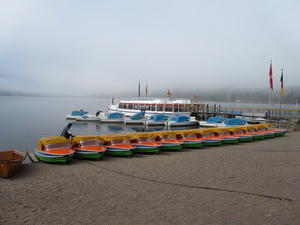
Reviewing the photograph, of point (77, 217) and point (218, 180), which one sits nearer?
point (77, 217)

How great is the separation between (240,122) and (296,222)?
34595mm

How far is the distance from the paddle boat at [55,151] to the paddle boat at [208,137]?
10899 mm

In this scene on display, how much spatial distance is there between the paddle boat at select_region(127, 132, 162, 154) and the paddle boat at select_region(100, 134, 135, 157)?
639 mm

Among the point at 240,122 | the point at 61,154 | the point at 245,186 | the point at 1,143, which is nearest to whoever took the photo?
the point at 245,186

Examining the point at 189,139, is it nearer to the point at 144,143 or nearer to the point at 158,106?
the point at 144,143

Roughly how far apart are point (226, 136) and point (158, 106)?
121ft

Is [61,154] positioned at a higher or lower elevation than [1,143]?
higher

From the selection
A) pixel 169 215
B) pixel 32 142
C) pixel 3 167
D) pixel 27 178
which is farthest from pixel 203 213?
pixel 32 142

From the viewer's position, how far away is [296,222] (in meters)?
7.09


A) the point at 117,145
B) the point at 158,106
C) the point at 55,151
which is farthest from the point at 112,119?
the point at 55,151

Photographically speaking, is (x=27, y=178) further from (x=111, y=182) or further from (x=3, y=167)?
(x=111, y=182)

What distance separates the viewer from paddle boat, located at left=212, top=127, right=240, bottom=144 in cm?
2212

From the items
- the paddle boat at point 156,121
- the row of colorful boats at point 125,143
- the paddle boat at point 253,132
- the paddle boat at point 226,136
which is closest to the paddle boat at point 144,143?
the row of colorful boats at point 125,143

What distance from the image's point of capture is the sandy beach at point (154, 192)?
7.50 meters
